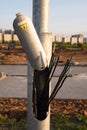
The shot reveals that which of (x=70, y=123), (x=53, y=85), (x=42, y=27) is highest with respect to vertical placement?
(x=42, y=27)

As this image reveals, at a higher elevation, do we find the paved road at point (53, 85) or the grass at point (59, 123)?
the grass at point (59, 123)

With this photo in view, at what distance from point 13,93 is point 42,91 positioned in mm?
6650

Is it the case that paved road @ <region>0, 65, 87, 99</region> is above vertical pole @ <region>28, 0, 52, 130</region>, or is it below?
below

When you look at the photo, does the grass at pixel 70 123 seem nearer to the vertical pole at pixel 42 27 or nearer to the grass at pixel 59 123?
the grass at pixel 59 123


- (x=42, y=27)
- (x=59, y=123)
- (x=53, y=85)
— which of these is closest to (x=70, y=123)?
(x=59, y=123)

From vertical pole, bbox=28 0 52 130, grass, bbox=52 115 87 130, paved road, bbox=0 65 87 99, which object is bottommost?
paved road, bbox=0 65 87 99

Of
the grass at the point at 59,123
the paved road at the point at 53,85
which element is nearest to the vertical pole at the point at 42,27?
the grass at the point at 59,123

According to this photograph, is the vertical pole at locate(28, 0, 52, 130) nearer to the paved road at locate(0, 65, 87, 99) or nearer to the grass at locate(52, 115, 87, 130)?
the grass at locate(52, 115, 87, 130)

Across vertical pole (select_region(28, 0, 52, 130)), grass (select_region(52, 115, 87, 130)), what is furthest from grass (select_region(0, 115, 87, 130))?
vertical pole (select_region(28, 0, 52, 130))

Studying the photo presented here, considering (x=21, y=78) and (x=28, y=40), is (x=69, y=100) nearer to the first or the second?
(x=21, y=78)

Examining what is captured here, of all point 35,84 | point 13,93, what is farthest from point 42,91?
point 13,93

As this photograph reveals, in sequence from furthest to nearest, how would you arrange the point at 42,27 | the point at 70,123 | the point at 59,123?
the point at 70,123 → the point at 59,123 → the point at 42,27

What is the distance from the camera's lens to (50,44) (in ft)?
8.70

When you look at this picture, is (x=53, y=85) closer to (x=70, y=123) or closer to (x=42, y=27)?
(x=70, y=123)
